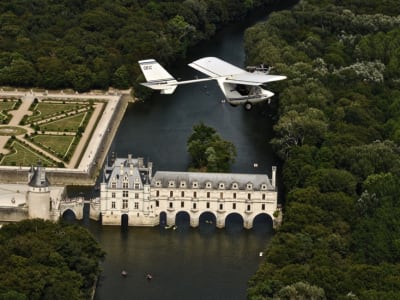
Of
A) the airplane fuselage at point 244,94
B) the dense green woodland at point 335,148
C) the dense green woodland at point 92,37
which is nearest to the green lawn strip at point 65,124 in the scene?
the dense green woodland at point 92,37

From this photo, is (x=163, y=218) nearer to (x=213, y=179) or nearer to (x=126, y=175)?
(x=126, y=175)

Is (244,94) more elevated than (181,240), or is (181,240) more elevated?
(244,94)

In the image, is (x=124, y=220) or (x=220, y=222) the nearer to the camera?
(x=220, y=222)

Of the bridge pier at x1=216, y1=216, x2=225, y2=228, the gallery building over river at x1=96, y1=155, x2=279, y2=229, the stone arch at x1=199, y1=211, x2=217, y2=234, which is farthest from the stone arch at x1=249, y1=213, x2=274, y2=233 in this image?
the stone arch at x1=199, y1=211, x2=217, y2=234

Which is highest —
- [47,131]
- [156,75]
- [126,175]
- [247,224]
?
[156,75]

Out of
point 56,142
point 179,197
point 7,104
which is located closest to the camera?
point 179,197

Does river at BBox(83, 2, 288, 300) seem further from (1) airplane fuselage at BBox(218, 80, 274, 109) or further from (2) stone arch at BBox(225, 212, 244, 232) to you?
(1) airplane fuselage at BBox(218, 80, 274, 109)

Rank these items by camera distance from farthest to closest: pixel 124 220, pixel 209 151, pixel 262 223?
pixel 209 151, pixel 262 223, pixel 124 220

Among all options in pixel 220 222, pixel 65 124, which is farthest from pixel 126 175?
pixel 65 124

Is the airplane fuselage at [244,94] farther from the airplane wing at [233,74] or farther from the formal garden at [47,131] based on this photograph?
the formal garden at [47,131]
